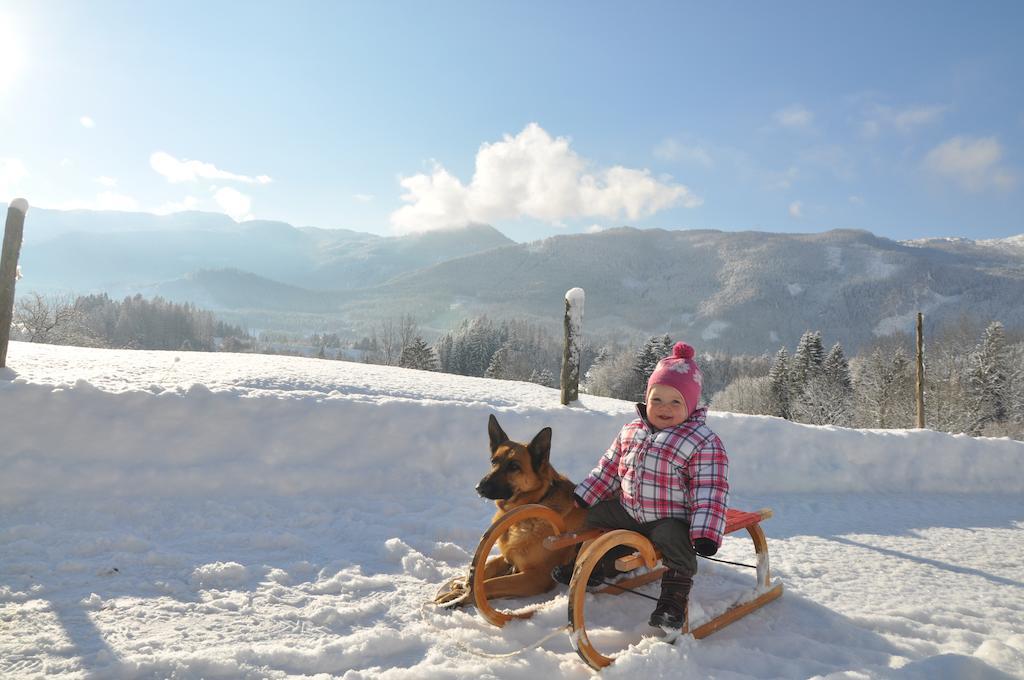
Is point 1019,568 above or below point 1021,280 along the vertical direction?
below

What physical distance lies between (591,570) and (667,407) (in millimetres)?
985

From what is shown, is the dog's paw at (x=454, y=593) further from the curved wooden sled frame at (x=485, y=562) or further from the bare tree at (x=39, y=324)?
the bare tree at (x=39, y=324)

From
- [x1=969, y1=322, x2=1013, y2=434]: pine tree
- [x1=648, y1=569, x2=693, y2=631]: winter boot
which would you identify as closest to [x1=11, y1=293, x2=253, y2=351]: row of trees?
[x1=648, y1=569, x2=693, y2=631]: winter boot

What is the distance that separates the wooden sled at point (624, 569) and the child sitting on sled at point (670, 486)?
125 millimetres

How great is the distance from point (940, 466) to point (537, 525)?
7.66 metres

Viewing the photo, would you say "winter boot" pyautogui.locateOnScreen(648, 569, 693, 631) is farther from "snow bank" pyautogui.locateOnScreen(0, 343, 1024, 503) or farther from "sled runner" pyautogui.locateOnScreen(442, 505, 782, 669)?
"snow bank" pyautogui.locateOnScreen(0, 343, 1024, 503)

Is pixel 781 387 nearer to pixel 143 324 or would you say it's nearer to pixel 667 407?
pixel 667 407

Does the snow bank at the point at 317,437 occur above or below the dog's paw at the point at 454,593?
above

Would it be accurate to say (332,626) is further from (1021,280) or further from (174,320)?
(1021,280)

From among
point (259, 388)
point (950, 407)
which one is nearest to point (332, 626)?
point (259, 388)

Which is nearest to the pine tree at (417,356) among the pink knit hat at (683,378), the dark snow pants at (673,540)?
the pink knit hat at (683,378)

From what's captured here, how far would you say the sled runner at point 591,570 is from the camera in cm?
263

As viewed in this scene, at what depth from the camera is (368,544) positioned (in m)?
4.52

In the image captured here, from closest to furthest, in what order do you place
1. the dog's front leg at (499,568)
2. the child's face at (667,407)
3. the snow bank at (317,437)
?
the child's face at (667,407)
the dog's front leg at (499,568)
the snow bank at (317,437)
